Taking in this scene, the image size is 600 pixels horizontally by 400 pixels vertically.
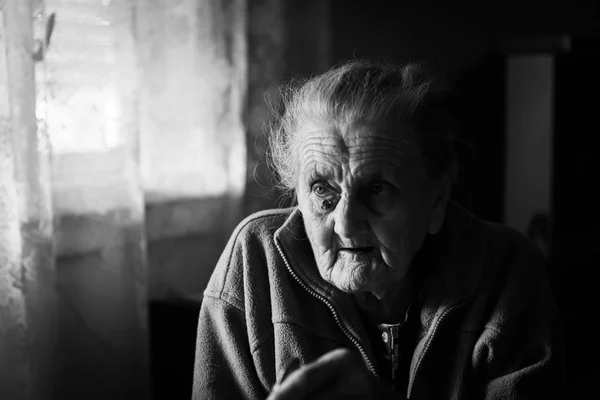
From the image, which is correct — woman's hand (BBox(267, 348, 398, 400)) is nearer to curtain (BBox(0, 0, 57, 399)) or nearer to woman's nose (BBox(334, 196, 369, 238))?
woman's nose (BBox(334, 196, 369, 238))

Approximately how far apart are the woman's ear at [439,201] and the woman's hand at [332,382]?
326mm

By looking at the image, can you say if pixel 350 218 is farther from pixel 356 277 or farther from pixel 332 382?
pixel 332 382

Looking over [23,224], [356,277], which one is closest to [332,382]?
[356,277]

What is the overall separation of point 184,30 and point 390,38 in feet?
3.62

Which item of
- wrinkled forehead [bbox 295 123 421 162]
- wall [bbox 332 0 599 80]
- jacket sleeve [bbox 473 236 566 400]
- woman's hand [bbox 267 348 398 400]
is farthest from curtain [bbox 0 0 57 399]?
wall [bbox 332 0 599 80]

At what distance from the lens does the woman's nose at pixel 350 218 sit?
1.24m

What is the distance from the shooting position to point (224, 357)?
137 centimetres

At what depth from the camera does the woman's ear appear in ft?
4.42

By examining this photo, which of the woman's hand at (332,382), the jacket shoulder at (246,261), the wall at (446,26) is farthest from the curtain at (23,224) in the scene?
the wall at (446,26)

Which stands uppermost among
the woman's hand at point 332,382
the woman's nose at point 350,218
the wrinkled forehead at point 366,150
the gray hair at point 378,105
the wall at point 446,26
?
the wall at point 446,26

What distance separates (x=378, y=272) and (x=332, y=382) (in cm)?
24

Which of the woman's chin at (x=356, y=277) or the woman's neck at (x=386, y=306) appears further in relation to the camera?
the woman's neck at (x=386, y=306)

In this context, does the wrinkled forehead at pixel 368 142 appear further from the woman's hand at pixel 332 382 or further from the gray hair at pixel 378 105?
the woman's hand at pixel 332 382

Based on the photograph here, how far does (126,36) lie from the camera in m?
1.87
